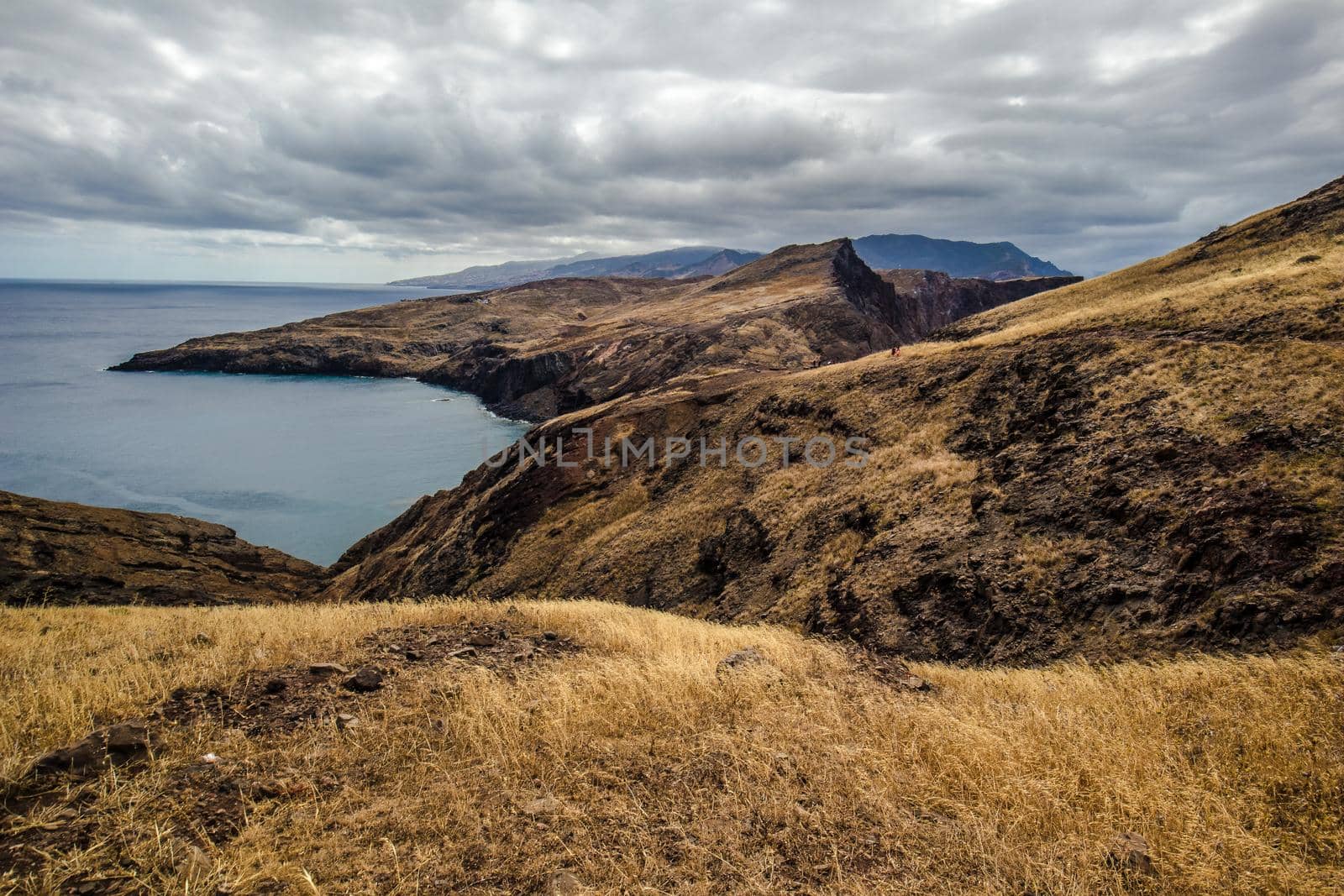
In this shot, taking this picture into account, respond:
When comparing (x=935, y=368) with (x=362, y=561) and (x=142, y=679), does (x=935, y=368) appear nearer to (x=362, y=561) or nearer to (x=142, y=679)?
(x=142, y=679)

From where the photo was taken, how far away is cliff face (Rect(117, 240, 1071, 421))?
9131 cm

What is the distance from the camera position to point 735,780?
5.44 metres

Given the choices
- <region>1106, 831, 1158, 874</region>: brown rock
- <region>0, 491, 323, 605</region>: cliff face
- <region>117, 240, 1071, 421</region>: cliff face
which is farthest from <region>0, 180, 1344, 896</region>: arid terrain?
<region>117, 240, 1071, 421</region>: cliff face

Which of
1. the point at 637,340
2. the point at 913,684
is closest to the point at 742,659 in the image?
the point at 913,684

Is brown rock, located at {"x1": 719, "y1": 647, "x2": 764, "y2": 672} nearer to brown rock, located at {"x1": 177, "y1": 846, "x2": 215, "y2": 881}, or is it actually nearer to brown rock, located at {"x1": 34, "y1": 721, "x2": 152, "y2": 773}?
brown rock, located at {"x1": 177, "y1": 846, "x2": 215, "y2": 881}

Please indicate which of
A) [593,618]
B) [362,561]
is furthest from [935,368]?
[362,561]

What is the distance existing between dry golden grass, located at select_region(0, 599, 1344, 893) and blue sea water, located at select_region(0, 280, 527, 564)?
2181 inches

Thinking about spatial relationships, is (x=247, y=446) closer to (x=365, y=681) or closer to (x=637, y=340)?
(x=637, y=340)

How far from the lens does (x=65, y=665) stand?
796 cm

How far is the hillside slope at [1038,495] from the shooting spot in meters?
12.3

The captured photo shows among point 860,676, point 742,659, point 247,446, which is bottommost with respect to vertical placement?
point 247,446

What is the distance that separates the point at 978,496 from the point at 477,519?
88.2ft

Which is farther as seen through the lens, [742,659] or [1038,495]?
[1038,495]

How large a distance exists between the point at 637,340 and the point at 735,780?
4162 inches
